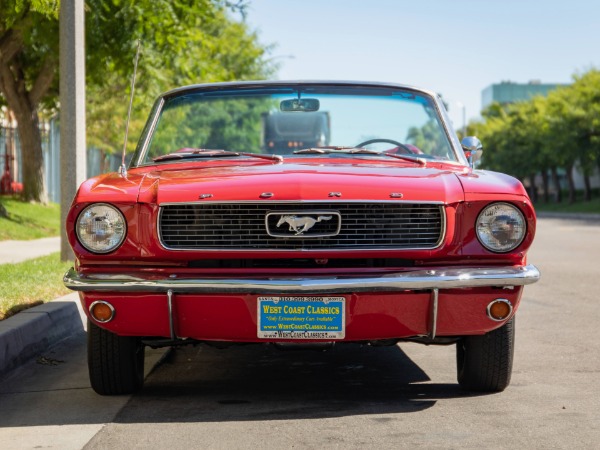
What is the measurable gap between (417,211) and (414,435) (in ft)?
3.62

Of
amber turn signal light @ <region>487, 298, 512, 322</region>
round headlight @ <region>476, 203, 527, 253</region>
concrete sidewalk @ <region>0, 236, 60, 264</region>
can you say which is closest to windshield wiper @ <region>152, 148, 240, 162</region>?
round headlight @ <region>476, 203, 527, 253</region>

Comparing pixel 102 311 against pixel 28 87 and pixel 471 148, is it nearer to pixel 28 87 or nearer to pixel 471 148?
pixel 471 148

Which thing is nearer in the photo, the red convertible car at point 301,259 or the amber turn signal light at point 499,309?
the red convertible car at point 301,259

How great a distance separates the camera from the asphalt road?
4.81 m

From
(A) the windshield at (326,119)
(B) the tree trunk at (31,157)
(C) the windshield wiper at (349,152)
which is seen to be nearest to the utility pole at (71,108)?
(A) the windshield at (326,119)

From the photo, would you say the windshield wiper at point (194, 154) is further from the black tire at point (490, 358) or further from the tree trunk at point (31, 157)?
the tree trunk at point (31, 157)

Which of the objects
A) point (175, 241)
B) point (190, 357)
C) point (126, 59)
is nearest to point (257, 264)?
point (175, 241)

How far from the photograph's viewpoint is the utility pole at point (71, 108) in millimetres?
12281

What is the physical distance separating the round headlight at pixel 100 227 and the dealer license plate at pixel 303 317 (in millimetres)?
783

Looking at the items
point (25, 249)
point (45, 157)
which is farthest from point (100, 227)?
point (45, 157)

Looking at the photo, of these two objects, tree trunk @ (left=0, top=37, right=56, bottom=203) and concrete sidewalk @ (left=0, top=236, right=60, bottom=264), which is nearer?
concrete sidewalk @ (left=0, top=236, right=60, bottom=264)

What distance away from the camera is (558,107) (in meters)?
65.4

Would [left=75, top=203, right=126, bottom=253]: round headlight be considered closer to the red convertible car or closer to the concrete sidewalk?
the red convertible car

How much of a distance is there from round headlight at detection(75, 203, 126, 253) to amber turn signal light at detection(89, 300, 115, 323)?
0.84 feet
